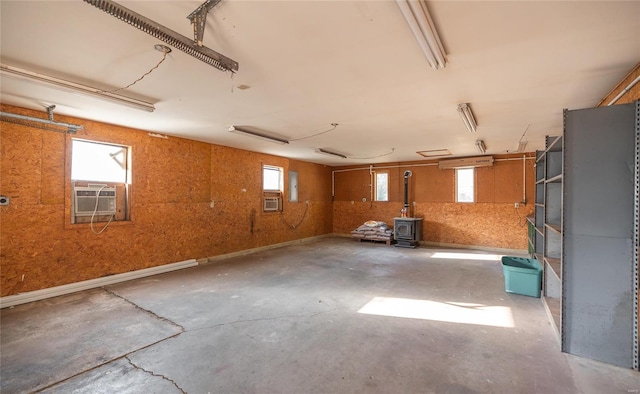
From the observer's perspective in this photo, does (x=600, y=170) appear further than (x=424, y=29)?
Yes

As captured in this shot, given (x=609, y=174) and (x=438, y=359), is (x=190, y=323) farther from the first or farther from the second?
(x=609, y=174)

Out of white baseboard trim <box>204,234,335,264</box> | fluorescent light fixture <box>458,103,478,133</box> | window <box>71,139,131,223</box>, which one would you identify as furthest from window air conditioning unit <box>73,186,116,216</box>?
fluorescent light fixture <box>458,103,478,133</box>

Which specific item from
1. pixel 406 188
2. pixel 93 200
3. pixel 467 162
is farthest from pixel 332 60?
pixel 406 188

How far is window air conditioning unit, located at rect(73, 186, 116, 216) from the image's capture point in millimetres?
4074

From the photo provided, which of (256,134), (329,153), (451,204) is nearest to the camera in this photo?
(256,134)

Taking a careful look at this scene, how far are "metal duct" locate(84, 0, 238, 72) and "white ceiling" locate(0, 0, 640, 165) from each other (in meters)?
0.13

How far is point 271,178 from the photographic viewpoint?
7.68m

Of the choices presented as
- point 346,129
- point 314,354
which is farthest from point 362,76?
point 314,354

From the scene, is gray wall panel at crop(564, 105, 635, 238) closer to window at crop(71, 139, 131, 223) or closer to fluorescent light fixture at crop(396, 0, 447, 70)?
fluorescent light fixture at crop(396, 0, 447, 70)

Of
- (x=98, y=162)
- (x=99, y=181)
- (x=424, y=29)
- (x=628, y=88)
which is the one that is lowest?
(x=99, y=181)

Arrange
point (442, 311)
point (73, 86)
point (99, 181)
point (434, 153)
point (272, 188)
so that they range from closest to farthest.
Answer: point (73, 86) < point (442, 311) < point (99, 181) < point (434, 153) < point (272, 188)

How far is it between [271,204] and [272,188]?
48cm

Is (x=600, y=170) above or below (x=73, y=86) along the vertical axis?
below

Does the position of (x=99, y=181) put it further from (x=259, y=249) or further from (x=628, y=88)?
(x=628, y=88)
